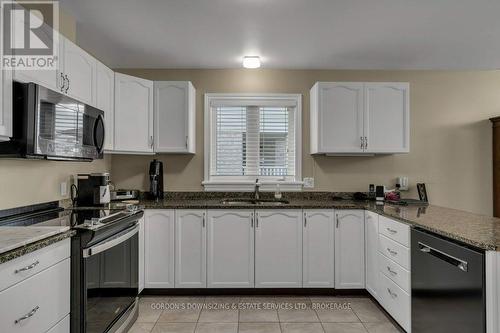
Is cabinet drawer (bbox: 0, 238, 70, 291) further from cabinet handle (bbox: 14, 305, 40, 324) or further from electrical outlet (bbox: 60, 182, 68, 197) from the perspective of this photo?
electrical outlet (bbox: 60, 182, 68, 197)

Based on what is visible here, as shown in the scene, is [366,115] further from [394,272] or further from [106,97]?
[106,97]

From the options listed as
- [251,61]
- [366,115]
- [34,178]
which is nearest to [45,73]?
[34,178]

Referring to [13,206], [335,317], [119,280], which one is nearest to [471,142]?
[335,317]

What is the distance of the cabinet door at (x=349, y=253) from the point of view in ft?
9.57

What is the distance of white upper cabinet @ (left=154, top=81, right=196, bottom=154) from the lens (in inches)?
126

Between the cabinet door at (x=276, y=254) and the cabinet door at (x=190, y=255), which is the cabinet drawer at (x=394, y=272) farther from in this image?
the cabinet door at (x=190, y=255)

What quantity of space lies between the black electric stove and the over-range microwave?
0.46 m

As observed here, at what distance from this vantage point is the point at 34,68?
6.01 ft

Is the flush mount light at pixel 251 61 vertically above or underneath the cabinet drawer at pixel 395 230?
above

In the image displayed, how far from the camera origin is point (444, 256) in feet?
5.57

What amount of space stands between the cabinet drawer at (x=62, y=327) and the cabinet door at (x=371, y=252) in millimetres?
2320

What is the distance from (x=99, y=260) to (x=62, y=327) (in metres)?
0.38

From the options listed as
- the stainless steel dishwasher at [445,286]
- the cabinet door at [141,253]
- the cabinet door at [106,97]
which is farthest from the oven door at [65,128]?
the stainless steel dishwasher at [445,286]

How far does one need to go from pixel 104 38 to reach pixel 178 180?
1.61 m
